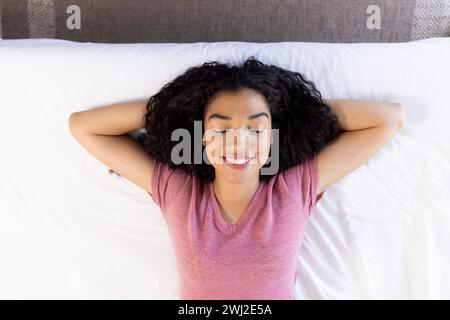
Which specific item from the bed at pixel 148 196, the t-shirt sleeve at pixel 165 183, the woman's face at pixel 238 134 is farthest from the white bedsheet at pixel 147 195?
the woman's face at pixel 238 134

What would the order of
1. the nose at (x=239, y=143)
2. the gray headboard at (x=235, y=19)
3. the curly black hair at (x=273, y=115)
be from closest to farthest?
the nose at (x=239, y=143) < the curly black hair at (x=273, y=115) < the gray headboard at (x=235, y=19)

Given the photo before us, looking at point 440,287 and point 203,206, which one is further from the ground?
point 203,206

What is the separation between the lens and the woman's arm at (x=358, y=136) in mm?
964

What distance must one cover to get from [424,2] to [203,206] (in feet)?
2.73

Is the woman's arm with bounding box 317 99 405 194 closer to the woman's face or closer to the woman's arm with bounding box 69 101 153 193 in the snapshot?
the woman's face

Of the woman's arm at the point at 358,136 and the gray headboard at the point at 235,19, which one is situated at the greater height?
the gray headboard at the point at 235,19

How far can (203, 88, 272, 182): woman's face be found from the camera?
2.73ft

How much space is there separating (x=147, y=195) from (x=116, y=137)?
16 cm

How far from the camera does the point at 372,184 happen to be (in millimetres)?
1055

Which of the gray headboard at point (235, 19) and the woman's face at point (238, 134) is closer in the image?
the woman's face at point (238, 134)

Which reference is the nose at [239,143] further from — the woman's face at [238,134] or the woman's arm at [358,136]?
the woman's arm at [358,136]
